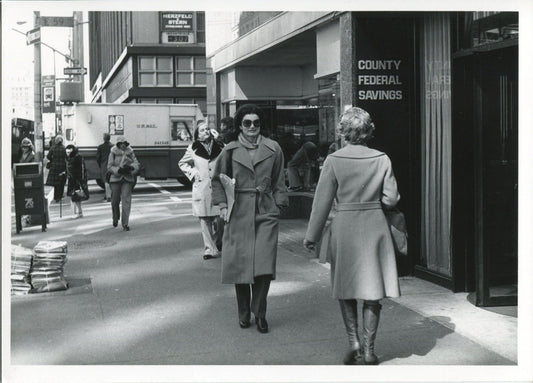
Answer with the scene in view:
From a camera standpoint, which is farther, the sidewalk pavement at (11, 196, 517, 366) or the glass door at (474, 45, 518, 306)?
the glass door at (474, 45, 518, 306)

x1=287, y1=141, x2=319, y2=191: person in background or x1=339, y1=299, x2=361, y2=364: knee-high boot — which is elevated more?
x1=287, y1=141, x2=319, y2=191: person in background

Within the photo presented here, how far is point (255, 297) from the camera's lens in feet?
22.4

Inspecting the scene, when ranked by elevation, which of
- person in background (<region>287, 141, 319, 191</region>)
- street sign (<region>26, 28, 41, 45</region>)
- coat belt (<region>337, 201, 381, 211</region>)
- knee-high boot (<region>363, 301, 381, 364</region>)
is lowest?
knee-high boot (<region>363, 301, 381, 364</region>)

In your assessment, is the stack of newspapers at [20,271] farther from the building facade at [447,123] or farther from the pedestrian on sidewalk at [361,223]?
the pedestrian on sidewalk at [361,223]

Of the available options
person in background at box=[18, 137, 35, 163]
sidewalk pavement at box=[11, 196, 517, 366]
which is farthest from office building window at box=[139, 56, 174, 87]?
sidewalk pavement at box=[11, 196, 517, 366]

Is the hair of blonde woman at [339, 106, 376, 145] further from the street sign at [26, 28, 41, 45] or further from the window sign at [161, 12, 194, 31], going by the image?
the window sign at [161, 12, 194, 31]

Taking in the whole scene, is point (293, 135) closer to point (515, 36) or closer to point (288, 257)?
point (288, 257)

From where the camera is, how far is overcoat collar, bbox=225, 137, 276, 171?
6.78m

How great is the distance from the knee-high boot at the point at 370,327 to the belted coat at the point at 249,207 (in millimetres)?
1356

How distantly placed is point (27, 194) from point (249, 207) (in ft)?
26.8

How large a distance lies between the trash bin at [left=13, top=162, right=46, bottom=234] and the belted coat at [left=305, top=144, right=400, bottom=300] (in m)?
9.35

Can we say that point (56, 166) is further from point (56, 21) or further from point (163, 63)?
point (163, 63)

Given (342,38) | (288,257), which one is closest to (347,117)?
(342,38)

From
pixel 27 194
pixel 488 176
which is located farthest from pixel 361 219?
pixel 27 194
